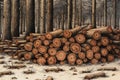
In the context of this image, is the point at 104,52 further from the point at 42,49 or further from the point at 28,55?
the point at 28,55

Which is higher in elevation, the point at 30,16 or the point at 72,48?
the point at 30,16

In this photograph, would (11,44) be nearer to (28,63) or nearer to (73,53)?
(28,63)

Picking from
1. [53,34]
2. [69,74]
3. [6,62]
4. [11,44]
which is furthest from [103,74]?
[11,44]

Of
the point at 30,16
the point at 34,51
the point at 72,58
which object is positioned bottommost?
the point at 72,58

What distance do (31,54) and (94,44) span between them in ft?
7.61

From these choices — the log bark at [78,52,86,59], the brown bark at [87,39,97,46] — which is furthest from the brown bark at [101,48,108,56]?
the log bark at [78,52,86,59]

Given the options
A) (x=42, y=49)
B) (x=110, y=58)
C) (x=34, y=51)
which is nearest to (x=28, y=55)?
(x=34, y=51)

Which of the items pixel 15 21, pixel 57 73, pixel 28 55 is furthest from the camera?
pixel 15 21

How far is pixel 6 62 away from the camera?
1019 centimetres

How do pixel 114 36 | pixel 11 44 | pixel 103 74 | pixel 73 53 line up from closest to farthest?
pixel 103 74
pixel 73 53
pixel 114 36
pixel 11 44

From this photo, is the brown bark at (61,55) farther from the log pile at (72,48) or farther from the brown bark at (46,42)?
the brown bark at (46,42)

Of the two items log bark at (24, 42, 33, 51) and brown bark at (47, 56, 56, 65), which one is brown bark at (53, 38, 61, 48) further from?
log bark at (24, 42, 33, 51)

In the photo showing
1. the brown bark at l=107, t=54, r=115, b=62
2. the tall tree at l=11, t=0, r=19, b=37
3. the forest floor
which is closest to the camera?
the forest floor

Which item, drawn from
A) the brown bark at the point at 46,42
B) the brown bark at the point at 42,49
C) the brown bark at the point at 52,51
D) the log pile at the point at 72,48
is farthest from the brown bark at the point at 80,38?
the brown bark at the point at 42,49
